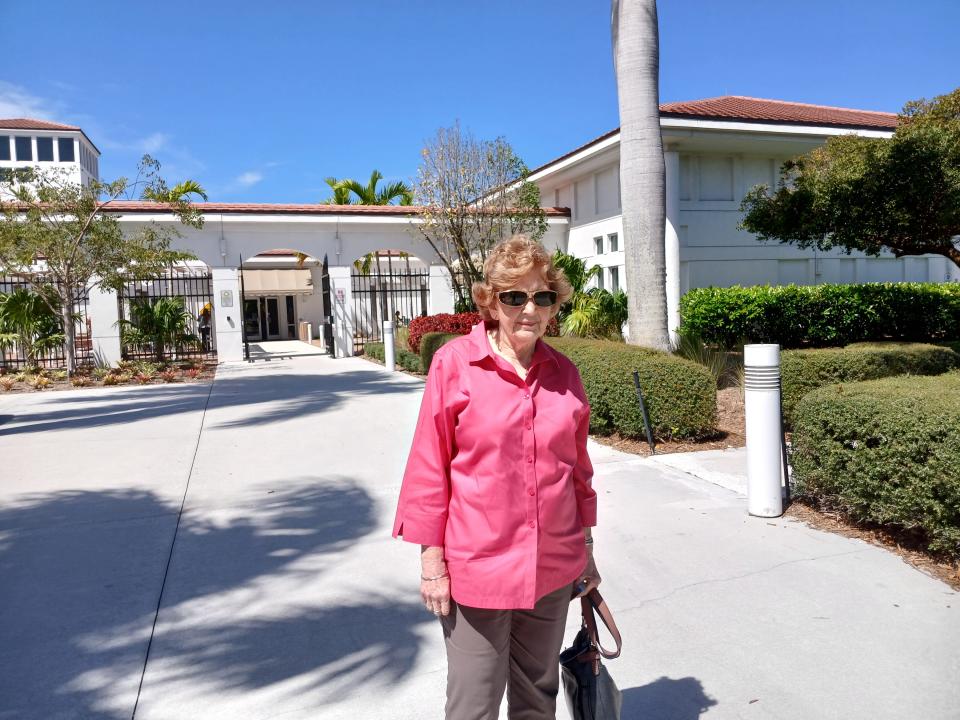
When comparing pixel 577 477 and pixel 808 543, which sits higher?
pixel 577 477

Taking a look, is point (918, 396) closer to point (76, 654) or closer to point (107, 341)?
point (76, 654)

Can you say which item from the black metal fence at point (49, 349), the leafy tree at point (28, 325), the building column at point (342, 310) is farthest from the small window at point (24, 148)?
the building column at point (342, 310)

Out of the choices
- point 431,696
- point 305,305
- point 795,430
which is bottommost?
point 431,696

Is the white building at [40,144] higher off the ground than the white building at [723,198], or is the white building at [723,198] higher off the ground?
the white building at [40,144]

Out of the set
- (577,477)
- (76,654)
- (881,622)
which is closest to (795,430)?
(881,622)

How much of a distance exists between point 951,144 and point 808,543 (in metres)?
5.99

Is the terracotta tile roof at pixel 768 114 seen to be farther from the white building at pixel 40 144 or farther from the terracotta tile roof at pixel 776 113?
the white building at pixel 40 144

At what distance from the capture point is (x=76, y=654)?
335 centimetres

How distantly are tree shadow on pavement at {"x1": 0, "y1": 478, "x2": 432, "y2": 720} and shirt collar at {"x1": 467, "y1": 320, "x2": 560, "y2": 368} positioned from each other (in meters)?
1.70

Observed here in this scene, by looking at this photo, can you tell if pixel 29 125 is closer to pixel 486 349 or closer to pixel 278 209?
pixel 278 209

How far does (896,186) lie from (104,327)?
58.2 ft

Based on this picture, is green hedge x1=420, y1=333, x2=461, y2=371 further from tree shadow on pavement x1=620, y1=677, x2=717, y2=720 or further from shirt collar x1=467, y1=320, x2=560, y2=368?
shirt collar x1=467, y1=320, x2=560, y2=368

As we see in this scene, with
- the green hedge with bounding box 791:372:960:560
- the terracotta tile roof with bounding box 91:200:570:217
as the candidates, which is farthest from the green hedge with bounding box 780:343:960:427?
the terracotta tile roof with bounding box 91:200:570:217

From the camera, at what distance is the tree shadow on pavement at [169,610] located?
3.15 metres
